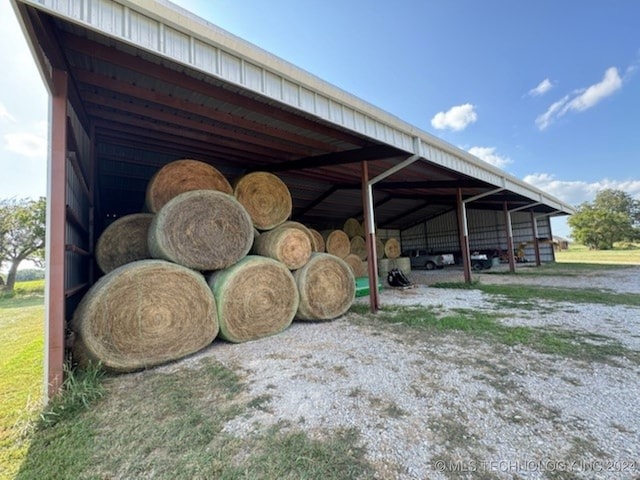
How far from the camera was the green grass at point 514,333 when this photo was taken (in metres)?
3.05

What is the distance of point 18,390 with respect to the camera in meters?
2.60

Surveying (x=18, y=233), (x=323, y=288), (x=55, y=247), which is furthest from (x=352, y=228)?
(x=18, y=233)

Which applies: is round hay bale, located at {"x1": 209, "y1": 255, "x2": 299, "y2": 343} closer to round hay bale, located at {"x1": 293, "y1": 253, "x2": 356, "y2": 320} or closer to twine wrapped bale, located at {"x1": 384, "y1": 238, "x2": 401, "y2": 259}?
round hay bale, located at {"x1": 293, "y1": 253, "x2": 356, "y2": 320}

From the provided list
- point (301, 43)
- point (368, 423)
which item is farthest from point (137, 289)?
point (301, 43)

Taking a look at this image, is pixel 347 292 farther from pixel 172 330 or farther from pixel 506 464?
pixel 506 464

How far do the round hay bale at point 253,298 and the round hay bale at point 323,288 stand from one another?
0.31 m

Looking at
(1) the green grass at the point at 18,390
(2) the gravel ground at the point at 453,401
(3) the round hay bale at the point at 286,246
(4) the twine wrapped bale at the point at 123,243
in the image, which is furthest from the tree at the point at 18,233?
(2) the gravel ground at the point at 453,401

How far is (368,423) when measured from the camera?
6.31 ft

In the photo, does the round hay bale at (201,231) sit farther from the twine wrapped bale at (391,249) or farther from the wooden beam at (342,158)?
the twine wrapped bale at (391,249)

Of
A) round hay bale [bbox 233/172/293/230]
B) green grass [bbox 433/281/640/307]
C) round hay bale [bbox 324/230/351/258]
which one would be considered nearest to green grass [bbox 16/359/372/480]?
round hay bale [bbox 233/172/293/230]

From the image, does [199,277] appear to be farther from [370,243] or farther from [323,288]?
[370,243]

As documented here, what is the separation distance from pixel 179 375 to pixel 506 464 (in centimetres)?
277

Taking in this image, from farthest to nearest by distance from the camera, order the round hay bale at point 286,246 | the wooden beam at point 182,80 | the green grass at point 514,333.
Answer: the round hay bale at point 286,246 < the green grass at point 514,333 < the wooden beam at point 182,80

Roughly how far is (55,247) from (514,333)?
5.33m
